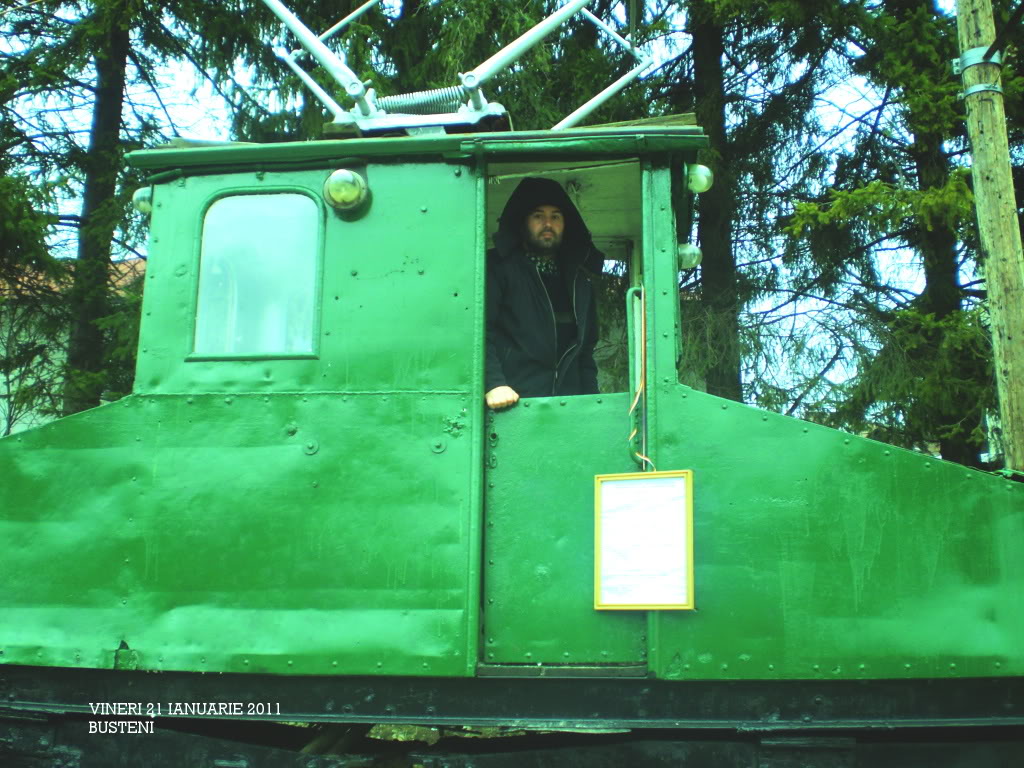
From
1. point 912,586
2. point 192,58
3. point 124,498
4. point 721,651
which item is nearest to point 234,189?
point 124,498

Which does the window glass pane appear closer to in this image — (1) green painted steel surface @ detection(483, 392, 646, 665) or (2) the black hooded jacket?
(2) the black hooded jacket

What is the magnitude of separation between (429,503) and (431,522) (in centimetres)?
7

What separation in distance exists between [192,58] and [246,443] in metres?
9.97

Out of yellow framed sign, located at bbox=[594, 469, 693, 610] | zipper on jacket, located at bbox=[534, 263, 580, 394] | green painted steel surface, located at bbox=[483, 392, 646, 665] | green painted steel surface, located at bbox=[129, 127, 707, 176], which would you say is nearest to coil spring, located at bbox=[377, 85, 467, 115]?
green painted steel surface, located at bbox=[129, 127, 707, 176]

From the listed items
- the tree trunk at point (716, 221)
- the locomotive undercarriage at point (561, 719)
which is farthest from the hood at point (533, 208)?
the tree trunk at point (716, 221)

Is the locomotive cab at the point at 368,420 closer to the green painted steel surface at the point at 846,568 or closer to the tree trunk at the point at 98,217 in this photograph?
the green painted steel surface at the point at 846,568

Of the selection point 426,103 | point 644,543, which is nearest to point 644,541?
point 644,543

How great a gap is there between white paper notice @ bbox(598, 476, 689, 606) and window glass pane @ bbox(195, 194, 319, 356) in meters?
1.45

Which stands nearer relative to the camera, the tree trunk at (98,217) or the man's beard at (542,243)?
the man's beard at (542,243)

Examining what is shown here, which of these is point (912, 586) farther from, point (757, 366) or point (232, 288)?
point (757, 366)

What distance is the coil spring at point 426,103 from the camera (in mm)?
3976

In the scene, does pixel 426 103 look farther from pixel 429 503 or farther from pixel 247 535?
pixel 247 535

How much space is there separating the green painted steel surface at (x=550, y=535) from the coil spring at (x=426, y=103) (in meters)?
1.49

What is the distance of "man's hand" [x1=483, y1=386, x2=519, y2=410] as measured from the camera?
3.41 metres
